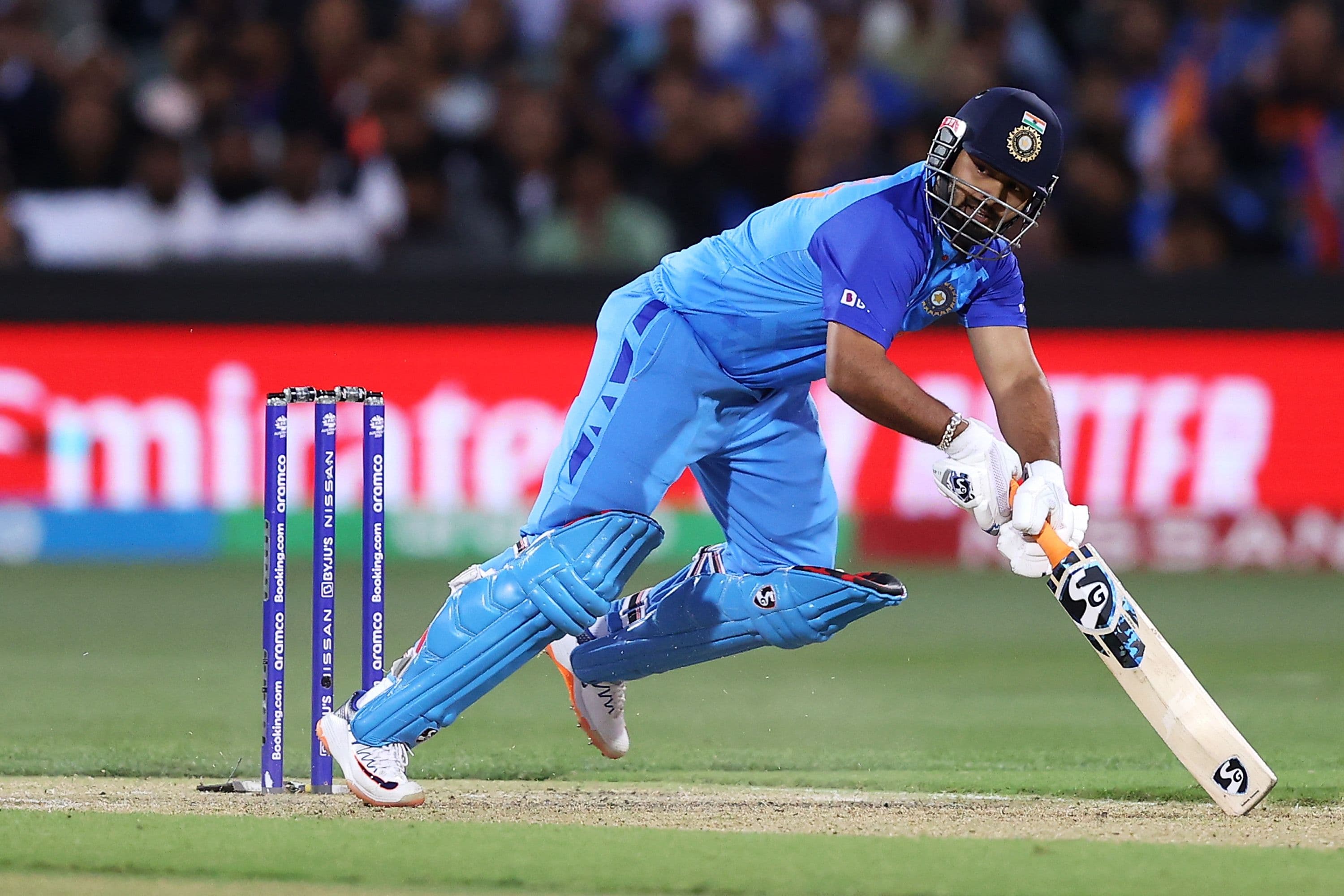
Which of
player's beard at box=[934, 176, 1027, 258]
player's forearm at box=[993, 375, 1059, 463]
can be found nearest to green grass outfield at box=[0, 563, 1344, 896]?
player's forearm at box=[993, 375, 1059, 463]

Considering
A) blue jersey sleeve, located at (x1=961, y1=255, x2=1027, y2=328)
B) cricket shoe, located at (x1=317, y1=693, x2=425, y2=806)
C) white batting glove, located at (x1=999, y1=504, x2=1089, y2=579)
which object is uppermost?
blue jersey sleeve, located at (x1=961, y1=255, x2=1027, y2=328)

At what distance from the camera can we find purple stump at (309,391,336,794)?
14.6 ft

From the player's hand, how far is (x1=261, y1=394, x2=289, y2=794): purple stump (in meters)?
1.46

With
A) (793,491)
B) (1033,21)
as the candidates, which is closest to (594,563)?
(793,491)

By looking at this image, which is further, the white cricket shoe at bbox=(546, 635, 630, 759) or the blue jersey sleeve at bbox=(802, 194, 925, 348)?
the white cricket shoe at bbox=(546, 635, 630, 759)

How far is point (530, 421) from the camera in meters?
9.05

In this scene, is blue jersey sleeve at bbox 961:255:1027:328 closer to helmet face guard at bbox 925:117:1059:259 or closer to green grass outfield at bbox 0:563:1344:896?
helmet face guard at bbox 925:117:1059:259

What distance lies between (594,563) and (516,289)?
5071mm

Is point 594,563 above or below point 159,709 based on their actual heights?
above

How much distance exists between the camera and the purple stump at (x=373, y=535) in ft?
14.8

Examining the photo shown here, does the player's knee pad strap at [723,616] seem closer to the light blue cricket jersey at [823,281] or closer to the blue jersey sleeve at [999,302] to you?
the light blue cricket jersey at [823,281]

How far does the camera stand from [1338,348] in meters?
9.04

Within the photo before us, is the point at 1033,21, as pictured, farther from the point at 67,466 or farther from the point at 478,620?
the point at 478,620

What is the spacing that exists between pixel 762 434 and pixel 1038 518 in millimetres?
714
